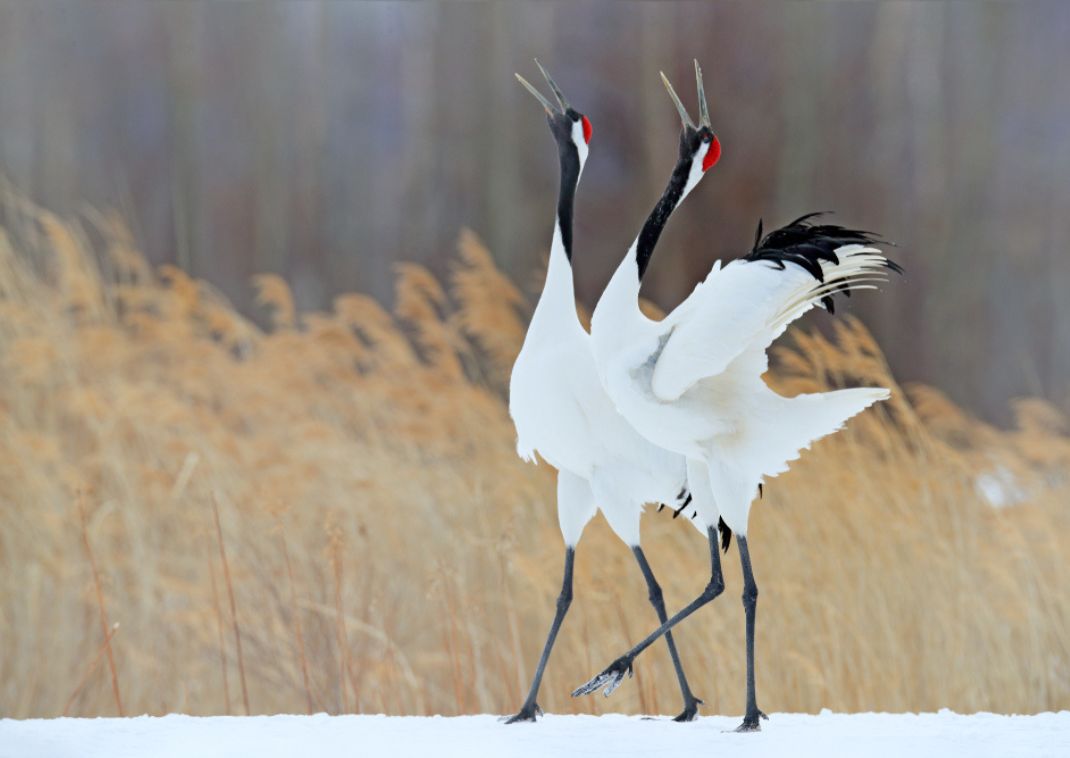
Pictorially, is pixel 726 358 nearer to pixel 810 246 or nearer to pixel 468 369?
pixel 810 246

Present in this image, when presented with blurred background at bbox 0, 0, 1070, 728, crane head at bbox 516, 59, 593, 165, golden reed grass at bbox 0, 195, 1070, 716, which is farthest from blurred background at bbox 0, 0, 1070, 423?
crane head at bbox 516, 59, 593, 165

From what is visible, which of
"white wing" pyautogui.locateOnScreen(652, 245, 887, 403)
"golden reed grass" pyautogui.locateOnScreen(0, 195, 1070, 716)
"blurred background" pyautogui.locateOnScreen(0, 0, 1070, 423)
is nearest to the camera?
"white wing" pyautogui.locateOnScreen(652, 245, 887, 403)

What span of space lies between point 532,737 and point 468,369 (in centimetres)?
214

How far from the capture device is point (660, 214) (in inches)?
76.9

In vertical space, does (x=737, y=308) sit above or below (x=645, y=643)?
above

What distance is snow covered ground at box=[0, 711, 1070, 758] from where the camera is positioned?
181 cm

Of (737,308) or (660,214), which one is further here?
(660,214)

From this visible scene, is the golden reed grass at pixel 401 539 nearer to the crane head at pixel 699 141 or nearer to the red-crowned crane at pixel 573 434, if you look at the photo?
the red-crowned crane at pixel 573 434

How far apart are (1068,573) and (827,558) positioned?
712 millimetres

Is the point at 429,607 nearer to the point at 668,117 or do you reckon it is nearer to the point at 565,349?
the point at 565,349

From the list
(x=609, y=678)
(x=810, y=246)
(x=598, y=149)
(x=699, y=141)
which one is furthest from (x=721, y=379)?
(x=598, y=149)

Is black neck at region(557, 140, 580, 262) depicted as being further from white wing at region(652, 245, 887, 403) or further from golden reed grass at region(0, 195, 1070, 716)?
golden reed grass at region(0, 195, 1070, 716)

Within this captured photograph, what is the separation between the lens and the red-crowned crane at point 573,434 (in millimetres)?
2078

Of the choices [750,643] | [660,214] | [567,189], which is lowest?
[750,643]
